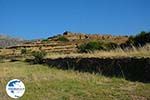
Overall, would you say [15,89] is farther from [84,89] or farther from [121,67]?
[121,67]

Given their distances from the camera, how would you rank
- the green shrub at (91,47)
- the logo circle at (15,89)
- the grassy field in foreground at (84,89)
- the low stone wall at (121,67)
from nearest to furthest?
the logo circle at (15,89) → the grassy field in foreground at (84,89) → the low stone wall at (121,67) → the green shrub at (91,47)

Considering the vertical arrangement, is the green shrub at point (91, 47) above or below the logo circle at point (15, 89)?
above

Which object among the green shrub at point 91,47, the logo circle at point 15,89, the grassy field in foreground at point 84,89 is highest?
the green shrub at point 91,47

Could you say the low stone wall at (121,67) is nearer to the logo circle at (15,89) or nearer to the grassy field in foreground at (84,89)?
the grassy field in foreground at (84,89)

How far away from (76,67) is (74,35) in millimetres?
77086

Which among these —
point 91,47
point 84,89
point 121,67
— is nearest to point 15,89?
point 84,89

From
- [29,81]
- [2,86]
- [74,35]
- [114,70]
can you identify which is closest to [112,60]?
[114,70]

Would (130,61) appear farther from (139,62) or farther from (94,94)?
(94,94)

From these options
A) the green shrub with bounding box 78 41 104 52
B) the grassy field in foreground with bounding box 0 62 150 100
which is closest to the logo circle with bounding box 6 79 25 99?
the grassy field in foreground with bounding box 0 62 150 100

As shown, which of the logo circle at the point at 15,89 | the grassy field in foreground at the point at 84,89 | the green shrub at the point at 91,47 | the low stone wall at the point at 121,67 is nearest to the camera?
the logo circle at the point at 15,89

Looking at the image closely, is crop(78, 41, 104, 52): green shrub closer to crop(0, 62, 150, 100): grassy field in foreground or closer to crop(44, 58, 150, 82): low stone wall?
crop(44, 58, 150, 82): low stone wall

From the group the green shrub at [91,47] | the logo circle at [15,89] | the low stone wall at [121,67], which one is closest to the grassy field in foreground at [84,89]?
the low stone wall at [121,67]

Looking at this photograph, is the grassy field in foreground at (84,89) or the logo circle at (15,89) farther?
the grassy field in foreground at (84,89)

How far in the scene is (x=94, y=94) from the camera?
1240 cm
